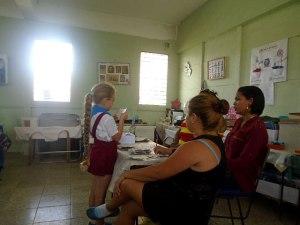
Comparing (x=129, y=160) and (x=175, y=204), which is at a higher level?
(x=129, y=160)

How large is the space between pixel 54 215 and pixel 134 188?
148 cm

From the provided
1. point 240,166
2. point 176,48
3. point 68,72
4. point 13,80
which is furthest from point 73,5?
point 240,166

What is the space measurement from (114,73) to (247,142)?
14.2 ft

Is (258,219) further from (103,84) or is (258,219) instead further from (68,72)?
(68,72)

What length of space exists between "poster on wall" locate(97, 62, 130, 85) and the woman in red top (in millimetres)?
3943

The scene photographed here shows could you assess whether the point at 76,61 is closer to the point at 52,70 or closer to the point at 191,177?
the point at 52,70

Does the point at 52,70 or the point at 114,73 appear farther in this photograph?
the point at 114,73

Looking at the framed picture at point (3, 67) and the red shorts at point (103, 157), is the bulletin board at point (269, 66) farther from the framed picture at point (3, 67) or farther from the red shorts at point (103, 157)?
the framed picture at point (3, 67)

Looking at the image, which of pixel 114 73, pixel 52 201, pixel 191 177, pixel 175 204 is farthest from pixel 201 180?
pixel 114 73

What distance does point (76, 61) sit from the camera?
5.58m

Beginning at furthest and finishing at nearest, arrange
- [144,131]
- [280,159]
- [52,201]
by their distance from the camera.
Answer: [144,131] < [52,201] < [280,159]

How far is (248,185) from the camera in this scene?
1891 mm

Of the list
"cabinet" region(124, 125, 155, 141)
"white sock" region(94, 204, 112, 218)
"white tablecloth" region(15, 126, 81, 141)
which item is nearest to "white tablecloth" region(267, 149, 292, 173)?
"white sock" region(94, 204, 112, 218)

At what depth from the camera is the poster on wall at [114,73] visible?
576cm
